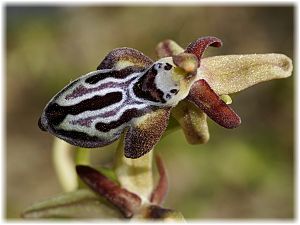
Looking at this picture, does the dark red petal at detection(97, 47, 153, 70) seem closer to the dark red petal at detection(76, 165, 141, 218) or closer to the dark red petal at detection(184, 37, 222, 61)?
the dark red petal at detection(184, 37, 222, 61)

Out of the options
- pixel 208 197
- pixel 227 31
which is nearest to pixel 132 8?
pixel 227 31

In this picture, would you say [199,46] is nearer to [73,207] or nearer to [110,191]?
[110,191]

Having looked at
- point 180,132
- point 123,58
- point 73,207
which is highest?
point 123,58

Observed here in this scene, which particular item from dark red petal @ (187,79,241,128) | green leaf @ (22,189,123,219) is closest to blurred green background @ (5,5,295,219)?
green leaf @ (22,189,123,219)

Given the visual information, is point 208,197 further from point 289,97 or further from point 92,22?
point 92,22

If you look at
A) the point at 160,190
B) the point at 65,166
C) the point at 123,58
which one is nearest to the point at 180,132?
the point at 65,166
